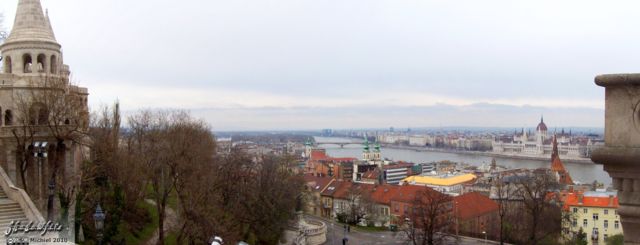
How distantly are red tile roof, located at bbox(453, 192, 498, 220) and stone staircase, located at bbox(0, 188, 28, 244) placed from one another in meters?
35.1

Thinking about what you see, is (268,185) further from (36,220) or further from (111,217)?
(36,220)

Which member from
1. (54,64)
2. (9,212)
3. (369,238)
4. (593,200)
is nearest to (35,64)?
(54,64)

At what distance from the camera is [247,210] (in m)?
27.9

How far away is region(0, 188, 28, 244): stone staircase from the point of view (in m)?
13.9

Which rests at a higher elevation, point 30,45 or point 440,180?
point 30,45

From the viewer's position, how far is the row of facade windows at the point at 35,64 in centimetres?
2017

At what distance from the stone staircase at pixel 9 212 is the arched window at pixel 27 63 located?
21.4 ft

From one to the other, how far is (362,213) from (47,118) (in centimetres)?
3368

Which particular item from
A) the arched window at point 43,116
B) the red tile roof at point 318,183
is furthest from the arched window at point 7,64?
the red tile roof at point 318,183

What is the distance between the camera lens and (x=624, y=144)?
13.3 ft

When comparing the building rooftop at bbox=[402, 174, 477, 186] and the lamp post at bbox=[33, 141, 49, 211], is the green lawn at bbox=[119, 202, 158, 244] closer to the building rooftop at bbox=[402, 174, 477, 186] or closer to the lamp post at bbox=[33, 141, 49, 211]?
the lamp post at bbox=[33, 141, 49, 211]

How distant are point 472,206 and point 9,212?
39357mm

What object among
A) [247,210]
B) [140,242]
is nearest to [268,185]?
[247,210]
